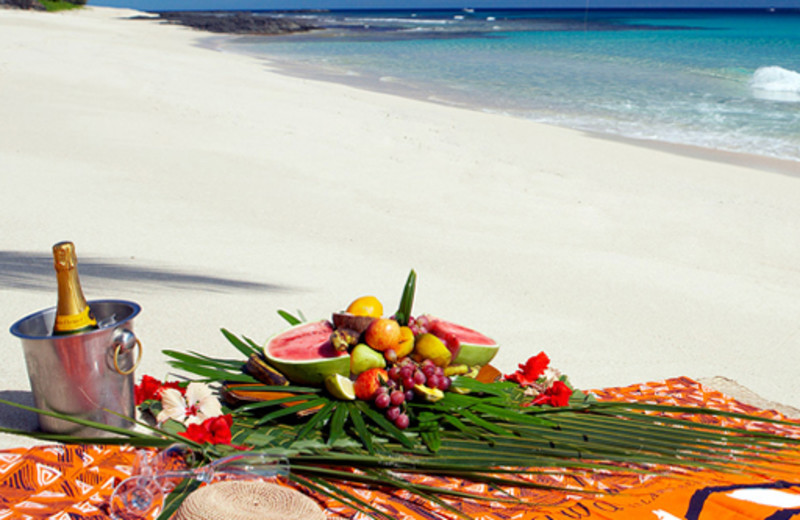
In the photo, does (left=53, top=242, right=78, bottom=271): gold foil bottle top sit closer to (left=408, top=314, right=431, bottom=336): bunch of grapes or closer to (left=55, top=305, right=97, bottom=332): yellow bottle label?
(left=55, top=305, right=97, bottom=332): yellow bottle label

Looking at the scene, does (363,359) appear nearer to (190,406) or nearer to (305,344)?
(305,344)

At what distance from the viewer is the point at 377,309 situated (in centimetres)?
267

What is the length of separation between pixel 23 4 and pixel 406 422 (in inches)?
1799

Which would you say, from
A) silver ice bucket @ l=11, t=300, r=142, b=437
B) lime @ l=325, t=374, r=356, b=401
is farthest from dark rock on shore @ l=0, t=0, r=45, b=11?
lime @ l=325, t=374, r=356, b=401

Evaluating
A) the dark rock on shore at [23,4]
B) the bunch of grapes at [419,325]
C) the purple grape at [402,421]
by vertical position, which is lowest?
the purple grape at [402,421]

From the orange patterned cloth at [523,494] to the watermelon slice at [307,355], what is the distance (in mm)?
535

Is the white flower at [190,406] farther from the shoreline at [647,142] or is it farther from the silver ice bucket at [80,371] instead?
the shoreline at [647,142]

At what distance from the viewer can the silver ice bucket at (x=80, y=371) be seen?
213 centimetres

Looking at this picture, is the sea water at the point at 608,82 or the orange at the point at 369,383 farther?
the sea water at the point at 608,82

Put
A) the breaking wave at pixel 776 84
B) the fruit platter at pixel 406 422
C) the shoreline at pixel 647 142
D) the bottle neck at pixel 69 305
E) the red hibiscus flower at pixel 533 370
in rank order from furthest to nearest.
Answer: the breaking wave at pixel 776 84
the shoreline at pixel 647 142
the red hibiscus flower at pixel 533 370
the bottle neck at pixel 69 305
the fruit platter at pixel 406 422

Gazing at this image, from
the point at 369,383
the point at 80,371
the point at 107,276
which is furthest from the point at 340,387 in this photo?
the point at 107,276

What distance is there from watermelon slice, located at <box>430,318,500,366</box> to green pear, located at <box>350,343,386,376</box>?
290 mm

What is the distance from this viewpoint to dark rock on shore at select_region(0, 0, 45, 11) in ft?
127

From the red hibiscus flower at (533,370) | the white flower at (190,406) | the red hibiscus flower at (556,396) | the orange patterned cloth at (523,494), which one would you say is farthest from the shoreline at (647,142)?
the white flower at (190,406)
